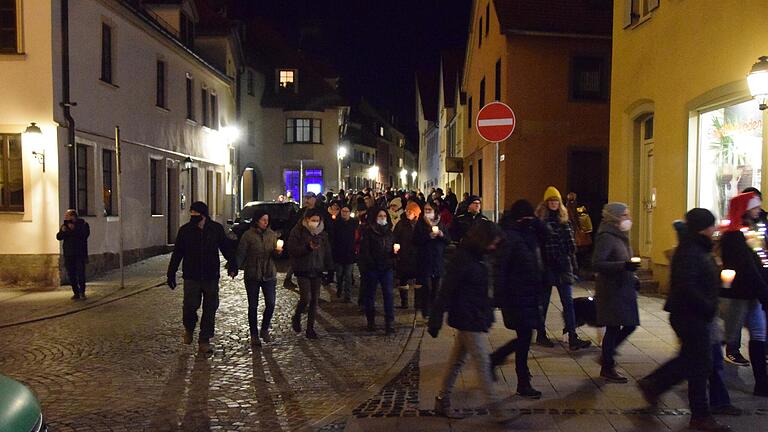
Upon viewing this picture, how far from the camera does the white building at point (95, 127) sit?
49.4 feet

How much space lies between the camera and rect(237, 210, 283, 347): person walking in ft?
30.6

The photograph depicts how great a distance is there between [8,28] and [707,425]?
49.2ft

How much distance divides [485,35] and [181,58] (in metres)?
10.1

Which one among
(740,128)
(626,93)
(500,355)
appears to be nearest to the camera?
(500,355)

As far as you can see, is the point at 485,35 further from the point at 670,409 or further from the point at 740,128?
the point at 670,409

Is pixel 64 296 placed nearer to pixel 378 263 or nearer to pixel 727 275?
pixel 378 263

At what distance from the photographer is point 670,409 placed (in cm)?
641

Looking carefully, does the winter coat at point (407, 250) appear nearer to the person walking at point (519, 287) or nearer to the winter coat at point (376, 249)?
the winter coat at point (376, 249)

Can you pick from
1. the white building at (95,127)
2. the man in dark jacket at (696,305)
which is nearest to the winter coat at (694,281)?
the man in dark jacket at (696,305)

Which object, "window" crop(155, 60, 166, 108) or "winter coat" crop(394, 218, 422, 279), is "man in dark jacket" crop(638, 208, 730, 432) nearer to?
"winter coat" crop(394, 218, 422, 279)

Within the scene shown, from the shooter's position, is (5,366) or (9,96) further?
(9,96)

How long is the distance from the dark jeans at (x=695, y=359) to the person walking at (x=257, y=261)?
5157 millimetres

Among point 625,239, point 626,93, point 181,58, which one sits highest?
point 181,58

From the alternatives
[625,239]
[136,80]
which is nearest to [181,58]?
[136,80]
